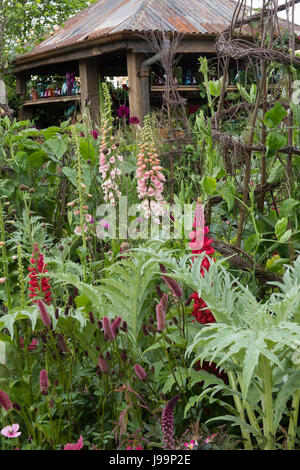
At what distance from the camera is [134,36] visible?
8273mm

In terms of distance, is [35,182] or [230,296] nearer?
[230,296]

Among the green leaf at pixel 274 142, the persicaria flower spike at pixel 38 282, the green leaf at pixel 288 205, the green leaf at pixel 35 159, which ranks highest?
the green leaf at pixel 274 142

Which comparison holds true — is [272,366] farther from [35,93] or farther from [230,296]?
[35,93]

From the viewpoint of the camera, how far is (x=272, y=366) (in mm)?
1507

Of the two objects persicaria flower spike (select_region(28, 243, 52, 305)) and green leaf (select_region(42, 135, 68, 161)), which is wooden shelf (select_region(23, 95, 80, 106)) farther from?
persicaria flower spike (select_region(28, 243, 52, 305))

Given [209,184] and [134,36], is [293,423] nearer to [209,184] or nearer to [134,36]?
[209,184]

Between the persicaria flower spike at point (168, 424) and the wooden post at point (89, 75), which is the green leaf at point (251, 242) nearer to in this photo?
the persicaria flower spike at point (168, 424)

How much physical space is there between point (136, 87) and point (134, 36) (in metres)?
0.79

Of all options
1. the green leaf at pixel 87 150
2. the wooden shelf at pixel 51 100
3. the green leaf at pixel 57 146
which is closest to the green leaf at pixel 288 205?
the green leaf at pixel 87 150

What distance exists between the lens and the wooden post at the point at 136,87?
8.58 meters

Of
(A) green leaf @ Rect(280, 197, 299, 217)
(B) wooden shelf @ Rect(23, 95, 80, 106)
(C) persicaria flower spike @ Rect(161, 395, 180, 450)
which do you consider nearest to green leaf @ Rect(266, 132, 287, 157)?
(A) green leaf @ Rect(280, 197, 299, 217)

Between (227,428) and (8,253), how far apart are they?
6.95 feet
